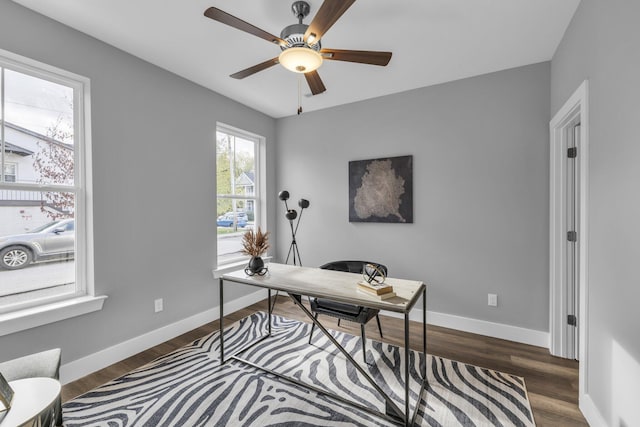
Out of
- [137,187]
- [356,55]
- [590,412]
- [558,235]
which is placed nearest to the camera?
[590,412]

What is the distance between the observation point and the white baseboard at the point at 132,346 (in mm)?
2199

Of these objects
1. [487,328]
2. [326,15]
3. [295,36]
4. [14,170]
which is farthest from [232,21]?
[487,328]

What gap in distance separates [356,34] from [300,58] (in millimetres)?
838

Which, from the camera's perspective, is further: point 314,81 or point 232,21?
point 314,81

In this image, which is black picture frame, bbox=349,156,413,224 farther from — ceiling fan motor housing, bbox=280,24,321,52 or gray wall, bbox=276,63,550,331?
ceiling fan motor housing, bbox=280,24,321,52

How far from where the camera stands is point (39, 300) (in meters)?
2.10

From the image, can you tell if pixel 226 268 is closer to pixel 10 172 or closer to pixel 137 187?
pixel 137 187

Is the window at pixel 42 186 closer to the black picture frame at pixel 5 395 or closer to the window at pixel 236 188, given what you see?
the black picture frame at pixel 5 395

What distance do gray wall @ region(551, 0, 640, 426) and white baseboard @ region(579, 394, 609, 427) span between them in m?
0.05

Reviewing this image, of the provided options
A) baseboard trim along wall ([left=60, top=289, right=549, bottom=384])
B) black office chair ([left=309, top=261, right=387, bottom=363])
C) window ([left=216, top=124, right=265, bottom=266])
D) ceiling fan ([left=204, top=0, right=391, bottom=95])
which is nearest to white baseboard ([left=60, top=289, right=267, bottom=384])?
baseboard trim along wall ([left=60, top=289, right=549, bottom=384])

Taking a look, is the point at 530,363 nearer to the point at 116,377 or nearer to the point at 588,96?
the point at 588,96

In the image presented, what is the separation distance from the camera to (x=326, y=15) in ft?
4.85

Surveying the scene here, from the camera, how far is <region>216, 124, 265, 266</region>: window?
359cm

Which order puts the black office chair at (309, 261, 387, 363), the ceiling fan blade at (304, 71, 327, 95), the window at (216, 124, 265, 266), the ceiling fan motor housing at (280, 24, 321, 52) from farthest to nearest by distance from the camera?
the window at (216, 124, 265, 266), the black office chair at (309, 261, 387, 363), the ceiling fan blade at (304, 71, 327, 95), the ceiling fan motor housing at (280, 24, 321, 52)
